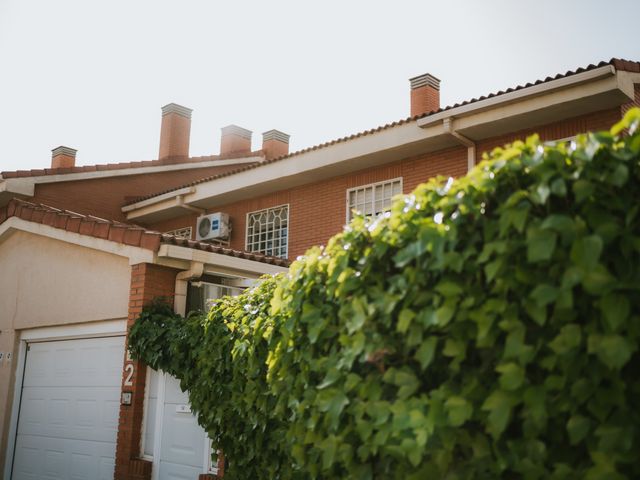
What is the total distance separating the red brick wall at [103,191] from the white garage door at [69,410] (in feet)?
22.0

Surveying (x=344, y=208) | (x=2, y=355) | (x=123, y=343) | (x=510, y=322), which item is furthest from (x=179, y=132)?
(x=510, y=322)

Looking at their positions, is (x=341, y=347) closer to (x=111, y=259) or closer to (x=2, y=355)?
(x=111, y=259)

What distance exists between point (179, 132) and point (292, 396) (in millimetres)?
16803

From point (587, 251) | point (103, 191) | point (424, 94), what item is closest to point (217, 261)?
point (587, 251)

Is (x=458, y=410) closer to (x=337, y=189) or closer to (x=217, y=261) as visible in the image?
(x=217, y=261)

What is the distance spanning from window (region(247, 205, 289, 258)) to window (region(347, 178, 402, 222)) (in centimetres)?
182

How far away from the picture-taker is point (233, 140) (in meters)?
19.7

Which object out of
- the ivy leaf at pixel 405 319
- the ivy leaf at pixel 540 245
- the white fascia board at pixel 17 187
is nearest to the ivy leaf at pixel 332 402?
the ivy leaf at pixel 405 319

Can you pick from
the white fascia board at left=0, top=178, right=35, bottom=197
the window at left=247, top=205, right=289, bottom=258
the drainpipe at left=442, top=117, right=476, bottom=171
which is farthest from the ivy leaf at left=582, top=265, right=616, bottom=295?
the white fascia board at left=0, top=178, right=35, bottom=197

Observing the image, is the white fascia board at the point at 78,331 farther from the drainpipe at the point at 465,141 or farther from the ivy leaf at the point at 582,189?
the ivy leaf at the point at 582,189

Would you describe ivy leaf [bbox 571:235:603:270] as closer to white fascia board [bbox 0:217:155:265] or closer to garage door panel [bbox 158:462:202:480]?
garage door panel [bbox 158:462:202:480]

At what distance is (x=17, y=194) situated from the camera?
51.1 ft

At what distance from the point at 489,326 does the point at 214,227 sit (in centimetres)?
1219

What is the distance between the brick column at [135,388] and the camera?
7.81 metres
